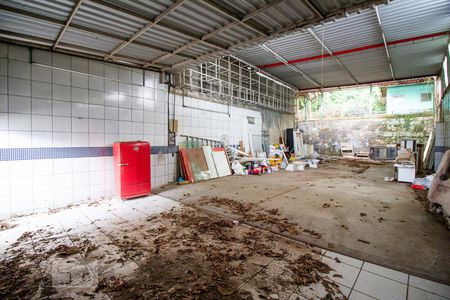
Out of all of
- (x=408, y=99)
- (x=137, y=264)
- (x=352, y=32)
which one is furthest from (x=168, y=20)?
(x=408, y=99)

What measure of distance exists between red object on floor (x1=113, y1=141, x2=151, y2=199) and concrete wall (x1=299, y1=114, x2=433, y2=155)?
12.2 m

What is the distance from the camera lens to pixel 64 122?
412 cm

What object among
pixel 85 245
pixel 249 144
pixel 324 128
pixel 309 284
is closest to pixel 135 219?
pixel 85 245

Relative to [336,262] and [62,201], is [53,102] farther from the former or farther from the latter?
[336,262]

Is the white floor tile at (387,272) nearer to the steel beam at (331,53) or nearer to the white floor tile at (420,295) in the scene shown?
the white floor tile at (420,295)

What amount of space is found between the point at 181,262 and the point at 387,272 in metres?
2.04

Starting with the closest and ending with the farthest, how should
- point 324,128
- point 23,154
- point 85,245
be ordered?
point 85,245, point 23,154, point 324,128

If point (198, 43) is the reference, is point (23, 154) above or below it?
below

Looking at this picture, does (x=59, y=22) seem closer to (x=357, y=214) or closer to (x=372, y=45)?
(x=357, y=214)

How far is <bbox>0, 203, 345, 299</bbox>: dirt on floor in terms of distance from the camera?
5.86 ft

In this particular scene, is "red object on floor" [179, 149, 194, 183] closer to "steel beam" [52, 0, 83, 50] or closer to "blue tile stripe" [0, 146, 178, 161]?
"blue tile stripe" [0, 146, 178, 161]

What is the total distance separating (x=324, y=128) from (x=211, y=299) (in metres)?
14.1

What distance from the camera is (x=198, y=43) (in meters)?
4.01

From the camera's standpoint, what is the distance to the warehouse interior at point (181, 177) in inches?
78.9
